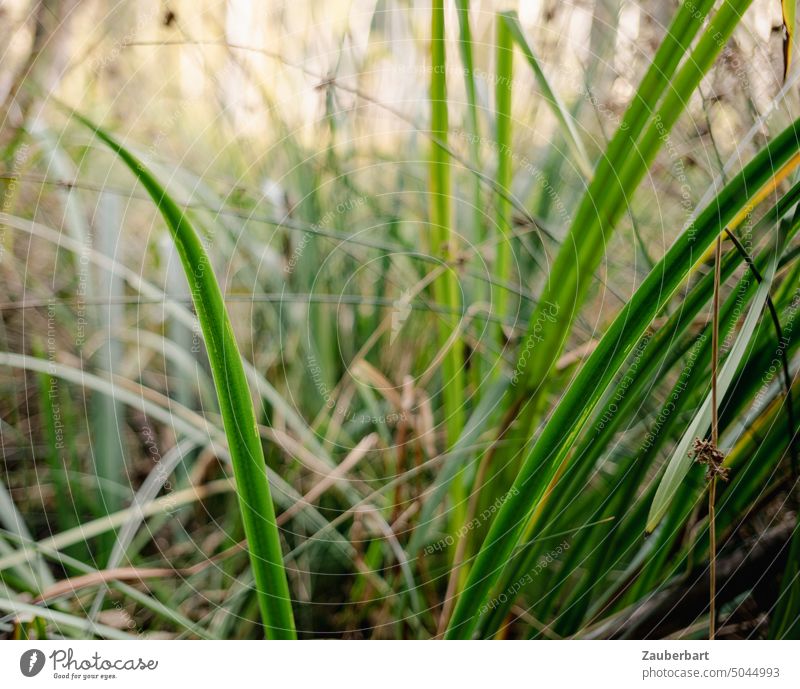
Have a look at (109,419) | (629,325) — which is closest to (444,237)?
(629,325)

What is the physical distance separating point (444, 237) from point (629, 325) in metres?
0.19

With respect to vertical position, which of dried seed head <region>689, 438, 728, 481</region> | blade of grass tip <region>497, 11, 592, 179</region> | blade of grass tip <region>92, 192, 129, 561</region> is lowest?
dried seed head <region>689, 438, 728, 481</region>

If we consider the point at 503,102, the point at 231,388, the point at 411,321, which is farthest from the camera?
the point at 411,321

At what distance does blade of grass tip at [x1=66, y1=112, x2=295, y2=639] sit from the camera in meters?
0.26

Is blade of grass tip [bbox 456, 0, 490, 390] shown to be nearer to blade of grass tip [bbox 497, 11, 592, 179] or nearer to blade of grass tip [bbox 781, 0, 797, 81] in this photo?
blade of grass tip [bbox 497, 11, 592, 179]

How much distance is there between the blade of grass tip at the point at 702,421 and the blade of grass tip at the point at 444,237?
0.16 m

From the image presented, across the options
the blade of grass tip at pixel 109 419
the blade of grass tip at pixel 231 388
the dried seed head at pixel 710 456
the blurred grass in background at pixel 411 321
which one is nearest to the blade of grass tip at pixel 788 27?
the blurred grass in background at pixel 411 321

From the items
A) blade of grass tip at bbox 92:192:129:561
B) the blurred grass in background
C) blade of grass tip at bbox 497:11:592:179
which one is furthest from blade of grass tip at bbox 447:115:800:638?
blade of grass tip at bbox 92:192:129:561

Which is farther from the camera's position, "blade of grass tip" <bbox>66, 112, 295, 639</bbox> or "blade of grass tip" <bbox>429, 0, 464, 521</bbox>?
"blade of grass tip" <bbox>429, 0, 464, 521</bbox>

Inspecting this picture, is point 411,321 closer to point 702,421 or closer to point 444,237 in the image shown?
point 444,237

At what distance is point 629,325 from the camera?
0.96 feet

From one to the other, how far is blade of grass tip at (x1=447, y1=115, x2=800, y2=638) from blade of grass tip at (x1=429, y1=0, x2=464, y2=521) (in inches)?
4.8

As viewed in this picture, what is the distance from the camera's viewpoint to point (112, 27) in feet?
1.48

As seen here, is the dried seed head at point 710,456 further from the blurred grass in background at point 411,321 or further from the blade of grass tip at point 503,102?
the blade of grass tip at point 503,102
